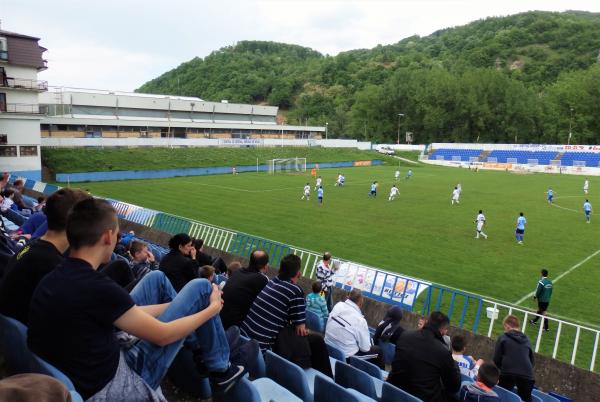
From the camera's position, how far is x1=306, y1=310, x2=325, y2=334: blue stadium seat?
771 centimetres

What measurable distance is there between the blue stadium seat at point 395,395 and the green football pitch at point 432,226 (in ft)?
32.5

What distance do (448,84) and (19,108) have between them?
3369 inches

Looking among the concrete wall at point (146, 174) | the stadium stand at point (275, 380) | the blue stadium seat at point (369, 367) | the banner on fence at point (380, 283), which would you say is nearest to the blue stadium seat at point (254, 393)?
the stadium stand at point (275, 380)

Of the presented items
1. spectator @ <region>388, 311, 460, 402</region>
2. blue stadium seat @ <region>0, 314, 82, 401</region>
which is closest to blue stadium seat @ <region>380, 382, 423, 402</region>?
spectator @ <region>388, 311, 460, 402</region>

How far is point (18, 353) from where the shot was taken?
338cm

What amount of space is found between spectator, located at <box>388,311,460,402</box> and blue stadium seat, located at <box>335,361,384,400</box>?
299mm

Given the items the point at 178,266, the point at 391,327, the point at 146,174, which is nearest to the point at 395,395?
the point at 391,327

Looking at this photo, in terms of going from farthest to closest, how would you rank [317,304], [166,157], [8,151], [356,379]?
[166,157]
[8,151]
[317,304]
[356,379]

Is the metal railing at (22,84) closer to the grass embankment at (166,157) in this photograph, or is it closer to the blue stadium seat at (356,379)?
the grass embankment at (166,157)

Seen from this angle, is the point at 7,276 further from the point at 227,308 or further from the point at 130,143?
the point at 130,143

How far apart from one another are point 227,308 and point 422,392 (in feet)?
7.99

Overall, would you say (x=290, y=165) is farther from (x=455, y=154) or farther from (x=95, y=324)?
(x=95, y=324)

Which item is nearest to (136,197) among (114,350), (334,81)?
(114,350)

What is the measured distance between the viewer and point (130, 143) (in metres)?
58.8
